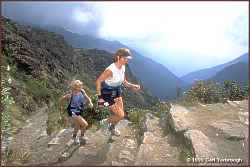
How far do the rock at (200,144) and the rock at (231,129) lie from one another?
63cm

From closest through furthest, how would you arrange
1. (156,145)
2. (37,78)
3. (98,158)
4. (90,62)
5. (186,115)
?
(98,158) → (156,145) → (186,115) → (37,78) → (90,62)

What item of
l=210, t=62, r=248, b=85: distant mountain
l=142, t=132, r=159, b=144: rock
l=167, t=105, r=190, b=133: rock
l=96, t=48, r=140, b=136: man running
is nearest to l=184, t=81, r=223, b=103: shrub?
l=167, t=105, r=190, b=133: rock

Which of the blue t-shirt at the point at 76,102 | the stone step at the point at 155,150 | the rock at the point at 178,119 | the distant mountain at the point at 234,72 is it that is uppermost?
the distant mountain at the point at 234,72

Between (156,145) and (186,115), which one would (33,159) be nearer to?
(156,145)

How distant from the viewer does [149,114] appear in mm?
12352

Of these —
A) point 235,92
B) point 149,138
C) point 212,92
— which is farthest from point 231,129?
point 235,92

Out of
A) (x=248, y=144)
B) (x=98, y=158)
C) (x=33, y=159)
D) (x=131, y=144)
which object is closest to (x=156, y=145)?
(x=131, y=144)

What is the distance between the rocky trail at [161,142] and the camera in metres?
8.52

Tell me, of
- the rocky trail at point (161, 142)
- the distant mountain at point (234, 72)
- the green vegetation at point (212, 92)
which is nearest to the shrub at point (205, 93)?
the green vegetation at point (212, 92)

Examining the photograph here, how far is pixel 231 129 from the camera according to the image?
9.91 metres

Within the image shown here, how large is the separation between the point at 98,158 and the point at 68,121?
200 inches

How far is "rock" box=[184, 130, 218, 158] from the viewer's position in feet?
27.1

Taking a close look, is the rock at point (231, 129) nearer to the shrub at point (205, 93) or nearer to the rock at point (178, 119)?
the rock at point (178, 119)

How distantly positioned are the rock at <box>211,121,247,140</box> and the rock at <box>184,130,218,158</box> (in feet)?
2.07
